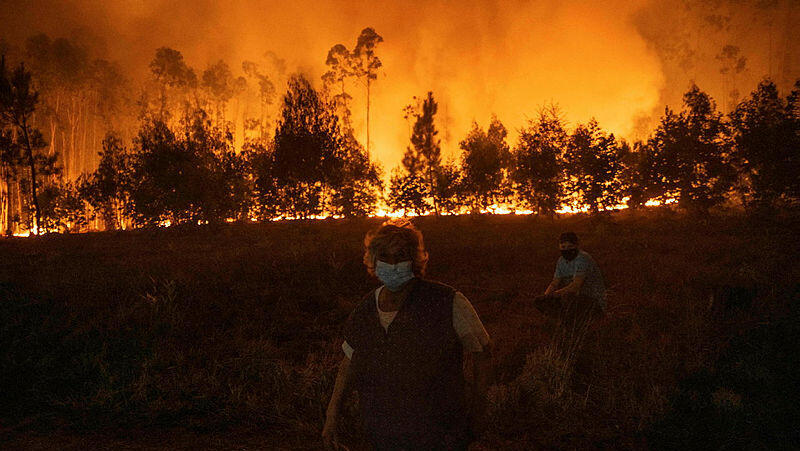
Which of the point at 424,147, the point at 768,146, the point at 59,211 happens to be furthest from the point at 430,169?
the point at 59,211

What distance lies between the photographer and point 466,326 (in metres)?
2.11

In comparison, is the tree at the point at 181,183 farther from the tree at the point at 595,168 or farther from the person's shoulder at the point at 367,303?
the person's shoulder at the point at 367,303

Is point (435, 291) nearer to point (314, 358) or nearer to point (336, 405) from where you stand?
point (336, 405)

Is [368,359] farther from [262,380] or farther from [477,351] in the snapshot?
[262,380]

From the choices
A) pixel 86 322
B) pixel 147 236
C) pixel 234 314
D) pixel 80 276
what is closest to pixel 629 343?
pixel 234 314

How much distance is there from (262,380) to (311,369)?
629mm

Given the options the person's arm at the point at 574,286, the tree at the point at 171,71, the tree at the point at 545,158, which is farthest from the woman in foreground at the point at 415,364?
the tree at the point at 171,71

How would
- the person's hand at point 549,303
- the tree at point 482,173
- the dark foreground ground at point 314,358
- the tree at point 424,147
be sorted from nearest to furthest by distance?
1. the dark foreground ground at point 314,358
2. the person's hand at point 549,303
3. the tree at point 482,173
4. the tree at point 424,147

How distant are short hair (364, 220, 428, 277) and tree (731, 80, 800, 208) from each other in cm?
2484

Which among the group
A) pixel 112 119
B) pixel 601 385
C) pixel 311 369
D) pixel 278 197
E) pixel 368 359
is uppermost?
pixel 112 119

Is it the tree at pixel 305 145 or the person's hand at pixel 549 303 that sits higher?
the tree at pixel 305 145

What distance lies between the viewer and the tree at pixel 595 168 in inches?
872

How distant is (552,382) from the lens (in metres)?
4.73

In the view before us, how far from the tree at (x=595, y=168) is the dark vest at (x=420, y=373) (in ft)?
73.6
